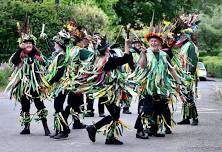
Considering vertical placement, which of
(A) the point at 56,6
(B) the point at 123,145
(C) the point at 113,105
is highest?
(A) the point at 56,6

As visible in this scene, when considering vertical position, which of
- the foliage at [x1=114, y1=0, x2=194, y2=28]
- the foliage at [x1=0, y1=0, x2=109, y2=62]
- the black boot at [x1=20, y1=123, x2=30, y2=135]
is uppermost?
the foliage at [x1=114, y1=0, x2=194, y2=28]

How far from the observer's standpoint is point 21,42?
459 inches

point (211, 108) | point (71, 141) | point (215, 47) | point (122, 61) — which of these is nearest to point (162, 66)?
point (122, 61)

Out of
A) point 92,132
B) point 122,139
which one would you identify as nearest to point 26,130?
point 92,132

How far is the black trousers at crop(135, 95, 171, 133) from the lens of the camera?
11086mm

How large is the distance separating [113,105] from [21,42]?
97.7 inches

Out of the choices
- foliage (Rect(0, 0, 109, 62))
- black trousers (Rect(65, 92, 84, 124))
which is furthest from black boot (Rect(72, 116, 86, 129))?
foliage (Rect(0, 0, 109, 62))

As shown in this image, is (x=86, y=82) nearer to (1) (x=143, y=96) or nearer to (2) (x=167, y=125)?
(1) (x=143, y=96)

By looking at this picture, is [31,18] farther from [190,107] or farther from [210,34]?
[210,34]

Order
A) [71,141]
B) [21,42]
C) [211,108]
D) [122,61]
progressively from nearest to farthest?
[122,61] < [71,141] < [21,42] < [211,108]

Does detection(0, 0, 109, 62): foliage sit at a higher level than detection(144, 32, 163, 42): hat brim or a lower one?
higher

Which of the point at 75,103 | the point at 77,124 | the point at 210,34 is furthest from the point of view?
the point at 210,34

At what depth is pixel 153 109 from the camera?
11578 millimetres

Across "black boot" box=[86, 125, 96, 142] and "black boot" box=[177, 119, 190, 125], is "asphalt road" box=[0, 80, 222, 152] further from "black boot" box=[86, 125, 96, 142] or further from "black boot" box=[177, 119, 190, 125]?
"black boot" box=[177, 119, 190, 125]
